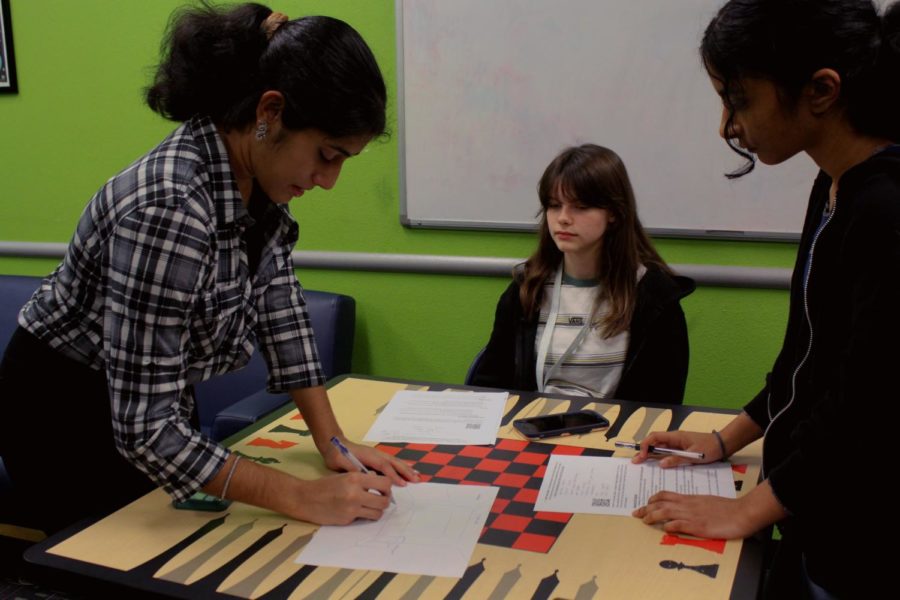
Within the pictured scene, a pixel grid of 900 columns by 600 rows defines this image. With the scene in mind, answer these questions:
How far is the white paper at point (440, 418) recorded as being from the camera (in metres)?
1.64

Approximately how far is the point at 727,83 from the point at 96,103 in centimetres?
280

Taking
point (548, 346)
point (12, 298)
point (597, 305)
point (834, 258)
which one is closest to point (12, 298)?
point (12, 298)

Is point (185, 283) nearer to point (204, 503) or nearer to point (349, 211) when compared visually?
point (204, 503)

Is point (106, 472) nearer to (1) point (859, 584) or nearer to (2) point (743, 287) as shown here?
(1) point (859, 584)

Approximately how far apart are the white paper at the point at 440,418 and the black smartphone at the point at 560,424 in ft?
0.21

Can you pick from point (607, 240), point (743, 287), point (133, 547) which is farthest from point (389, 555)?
point (743, 287)

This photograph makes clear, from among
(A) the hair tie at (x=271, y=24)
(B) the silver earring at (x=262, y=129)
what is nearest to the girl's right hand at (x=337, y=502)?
(B) the silver earring at (x=262, y=129)

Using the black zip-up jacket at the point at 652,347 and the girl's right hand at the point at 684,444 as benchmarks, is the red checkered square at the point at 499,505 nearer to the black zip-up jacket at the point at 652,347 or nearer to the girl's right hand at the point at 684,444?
the girl's right hand at the point at 684,444

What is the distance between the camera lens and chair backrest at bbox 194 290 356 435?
9.50 feet

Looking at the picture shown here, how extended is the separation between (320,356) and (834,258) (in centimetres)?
201

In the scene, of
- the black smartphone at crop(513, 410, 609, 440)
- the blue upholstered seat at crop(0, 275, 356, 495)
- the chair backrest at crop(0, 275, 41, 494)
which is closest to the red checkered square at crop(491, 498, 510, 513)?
the black smartphone at crop(513, 410, 609, 440)

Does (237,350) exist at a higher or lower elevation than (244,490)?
higher

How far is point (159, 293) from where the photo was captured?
3.88 feet

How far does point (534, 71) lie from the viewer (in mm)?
2707
